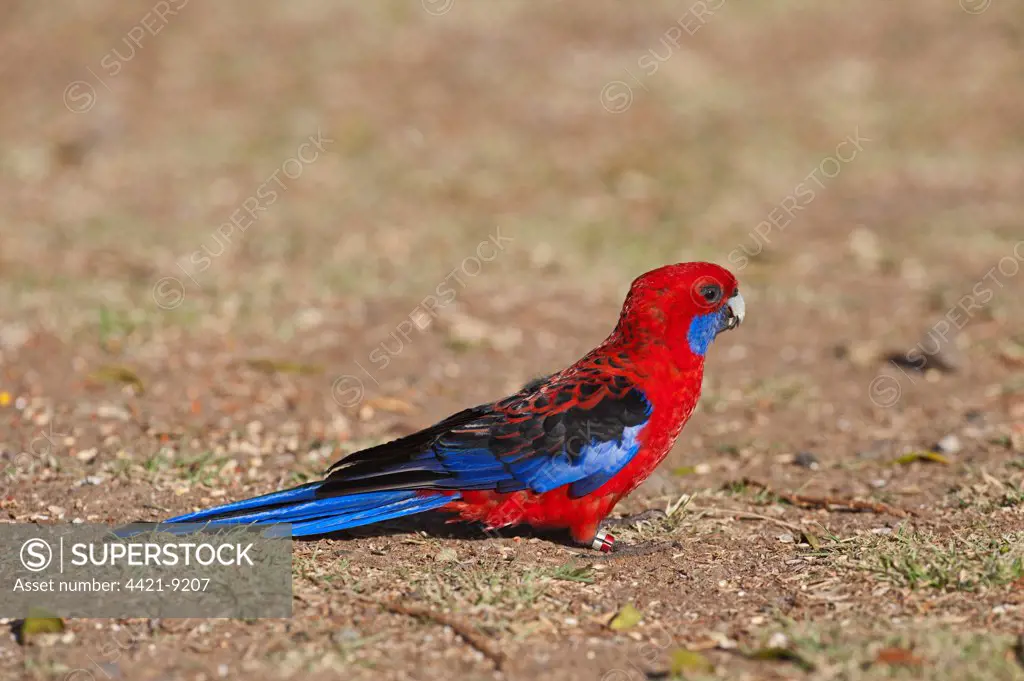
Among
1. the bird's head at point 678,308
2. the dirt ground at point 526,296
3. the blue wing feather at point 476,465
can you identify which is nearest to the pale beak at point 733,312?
the bird's head at point 678,308

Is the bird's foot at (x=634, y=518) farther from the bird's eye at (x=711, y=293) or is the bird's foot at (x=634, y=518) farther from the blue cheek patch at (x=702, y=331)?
the bird's eye at (x=711, y=293)

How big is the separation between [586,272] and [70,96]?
20.5 feet

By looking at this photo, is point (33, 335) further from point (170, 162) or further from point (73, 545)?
point (170, 162)

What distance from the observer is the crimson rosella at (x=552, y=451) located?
410 centimetres

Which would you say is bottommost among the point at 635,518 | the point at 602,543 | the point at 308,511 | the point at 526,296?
the point at 602,543

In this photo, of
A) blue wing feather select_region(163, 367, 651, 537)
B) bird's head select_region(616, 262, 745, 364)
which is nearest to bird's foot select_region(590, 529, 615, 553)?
blue wing feather select_region(163, 367, 651, 537)

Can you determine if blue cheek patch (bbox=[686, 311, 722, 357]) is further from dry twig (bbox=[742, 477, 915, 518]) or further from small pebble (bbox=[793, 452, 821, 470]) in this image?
small pebble (bbox=[793, 452, 821, 470])

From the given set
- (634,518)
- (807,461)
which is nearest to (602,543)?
(634,518)

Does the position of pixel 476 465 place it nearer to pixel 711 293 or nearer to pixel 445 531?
pixel 445 531

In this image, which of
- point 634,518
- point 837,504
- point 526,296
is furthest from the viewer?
point 526,296

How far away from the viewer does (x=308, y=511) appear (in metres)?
4.07

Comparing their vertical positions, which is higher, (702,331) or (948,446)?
(702,331)

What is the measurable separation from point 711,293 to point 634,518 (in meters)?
1.02

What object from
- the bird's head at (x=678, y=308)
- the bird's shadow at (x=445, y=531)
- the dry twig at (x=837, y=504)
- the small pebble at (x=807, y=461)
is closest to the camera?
the bird's head at (x=678, y=308)
